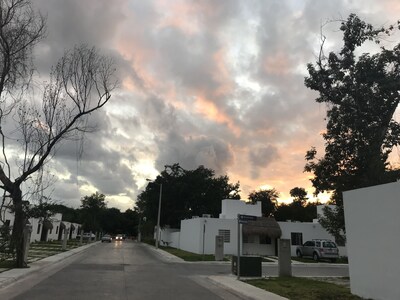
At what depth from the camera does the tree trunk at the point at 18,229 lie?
18.6m

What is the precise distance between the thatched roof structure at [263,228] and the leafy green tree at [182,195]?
2621 centimetres

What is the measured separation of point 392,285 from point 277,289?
4.56 metres

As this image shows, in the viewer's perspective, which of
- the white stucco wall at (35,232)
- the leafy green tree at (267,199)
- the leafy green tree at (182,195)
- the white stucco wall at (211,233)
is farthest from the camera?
the leafy green tree at (267,199)

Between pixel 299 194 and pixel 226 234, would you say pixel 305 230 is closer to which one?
pixel 226 234

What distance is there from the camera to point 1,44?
17.6 meters

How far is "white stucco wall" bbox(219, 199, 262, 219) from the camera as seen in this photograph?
43750mm

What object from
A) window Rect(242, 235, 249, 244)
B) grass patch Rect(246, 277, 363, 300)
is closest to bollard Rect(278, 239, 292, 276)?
grass patch Rect(246, 277, 363, 300)

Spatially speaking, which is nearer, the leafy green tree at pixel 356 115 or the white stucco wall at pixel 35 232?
the leafy green tree at pixel 356 115

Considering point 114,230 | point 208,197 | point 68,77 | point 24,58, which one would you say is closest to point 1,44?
point 24,58

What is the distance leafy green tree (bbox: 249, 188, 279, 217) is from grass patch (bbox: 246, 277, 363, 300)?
71.3m

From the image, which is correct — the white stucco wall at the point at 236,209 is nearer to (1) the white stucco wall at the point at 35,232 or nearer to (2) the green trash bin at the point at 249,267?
(2) the green trash bin at the point at 249,267

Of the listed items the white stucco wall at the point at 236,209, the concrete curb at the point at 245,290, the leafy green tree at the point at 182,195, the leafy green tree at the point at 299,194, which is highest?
the leafy green tree at the point at 299,194

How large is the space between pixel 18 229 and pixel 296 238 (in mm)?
28439

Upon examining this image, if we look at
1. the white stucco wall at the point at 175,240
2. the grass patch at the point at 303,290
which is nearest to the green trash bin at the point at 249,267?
the grass patch at the point at 303,290
